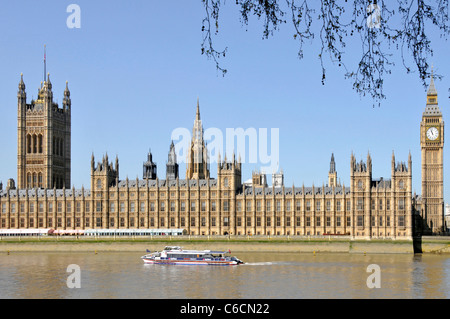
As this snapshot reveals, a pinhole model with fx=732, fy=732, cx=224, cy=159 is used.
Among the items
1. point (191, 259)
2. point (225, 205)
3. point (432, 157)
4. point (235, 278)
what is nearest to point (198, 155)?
point (225, 205)

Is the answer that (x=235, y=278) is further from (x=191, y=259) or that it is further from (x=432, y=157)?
(x=432, y=157)

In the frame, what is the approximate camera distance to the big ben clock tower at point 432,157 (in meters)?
138

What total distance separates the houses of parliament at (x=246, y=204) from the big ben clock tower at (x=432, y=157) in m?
0.19

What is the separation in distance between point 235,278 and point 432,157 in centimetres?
8019

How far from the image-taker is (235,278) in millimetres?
70625

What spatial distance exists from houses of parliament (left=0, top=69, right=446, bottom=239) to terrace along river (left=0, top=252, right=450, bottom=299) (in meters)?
16.7

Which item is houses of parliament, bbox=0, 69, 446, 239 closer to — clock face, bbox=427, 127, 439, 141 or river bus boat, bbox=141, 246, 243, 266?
clock face, bbox=427, 127, 439, 141

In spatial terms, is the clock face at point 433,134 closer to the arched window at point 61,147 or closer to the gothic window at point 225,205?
the gothic window at point 225,205

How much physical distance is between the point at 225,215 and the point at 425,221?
3751 centimetres

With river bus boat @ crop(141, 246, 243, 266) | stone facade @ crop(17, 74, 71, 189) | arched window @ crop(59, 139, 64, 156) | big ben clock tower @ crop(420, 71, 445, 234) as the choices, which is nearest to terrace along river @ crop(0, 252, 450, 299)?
river bus boat @ crop(141, 246, 243, 266)

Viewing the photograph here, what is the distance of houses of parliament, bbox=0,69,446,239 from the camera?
376 feet

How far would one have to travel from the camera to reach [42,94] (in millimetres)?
161125
